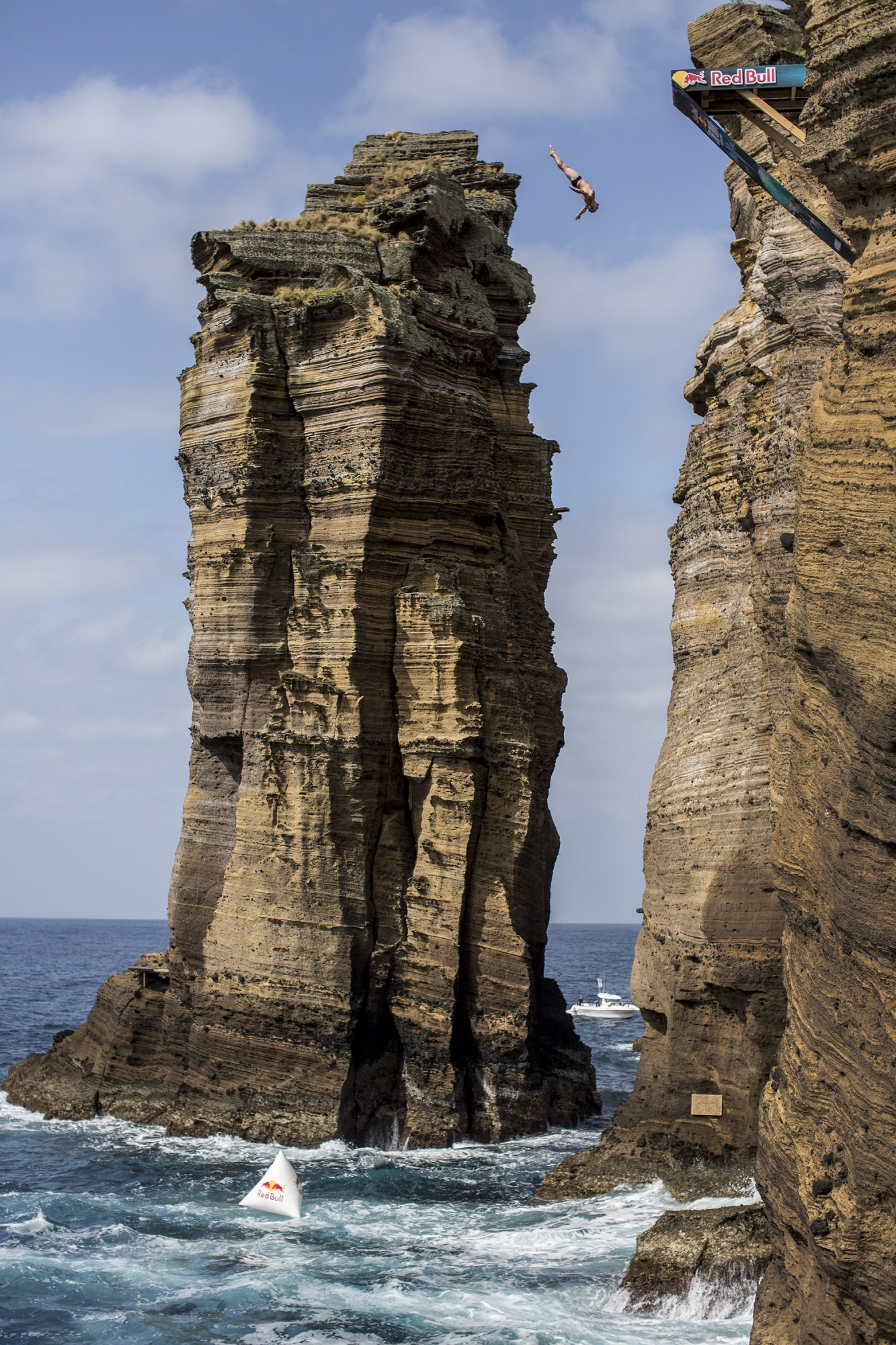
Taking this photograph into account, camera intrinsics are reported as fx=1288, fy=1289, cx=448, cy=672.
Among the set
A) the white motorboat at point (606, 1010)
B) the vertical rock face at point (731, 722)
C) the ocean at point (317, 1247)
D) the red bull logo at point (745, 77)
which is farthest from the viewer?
the white motorboat at point (606, 1010)

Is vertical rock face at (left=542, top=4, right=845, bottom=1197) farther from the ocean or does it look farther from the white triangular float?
the white triangular float

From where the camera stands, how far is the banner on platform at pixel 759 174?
15708mm

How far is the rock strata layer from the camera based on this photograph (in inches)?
633

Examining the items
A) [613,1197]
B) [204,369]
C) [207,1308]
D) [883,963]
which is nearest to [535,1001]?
[613,1197]

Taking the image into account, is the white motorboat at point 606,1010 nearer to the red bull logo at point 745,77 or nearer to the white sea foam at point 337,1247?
the white sea foam at point 337,1247

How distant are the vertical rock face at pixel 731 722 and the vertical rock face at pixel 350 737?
594 cm

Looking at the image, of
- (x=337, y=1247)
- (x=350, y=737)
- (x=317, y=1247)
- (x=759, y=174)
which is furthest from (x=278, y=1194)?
(x=759, y=174)

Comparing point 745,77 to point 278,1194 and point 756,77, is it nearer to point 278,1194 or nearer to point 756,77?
point 756,77

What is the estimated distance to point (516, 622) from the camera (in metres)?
31.0

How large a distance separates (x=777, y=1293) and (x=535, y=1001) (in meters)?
18.0

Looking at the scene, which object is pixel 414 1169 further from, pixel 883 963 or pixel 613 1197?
pixel 883 963

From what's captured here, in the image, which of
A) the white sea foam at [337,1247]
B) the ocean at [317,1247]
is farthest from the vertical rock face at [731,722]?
the ocean at [317,1247]

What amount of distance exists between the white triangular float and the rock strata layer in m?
6.99

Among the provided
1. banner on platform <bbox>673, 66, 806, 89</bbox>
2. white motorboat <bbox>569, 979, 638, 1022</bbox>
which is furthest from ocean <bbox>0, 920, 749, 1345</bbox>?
white motorboat <bbox>569, 979, 638, 1022</bbox>
